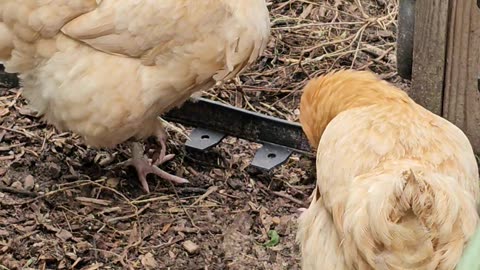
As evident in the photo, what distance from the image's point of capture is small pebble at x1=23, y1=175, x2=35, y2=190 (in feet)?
13.2

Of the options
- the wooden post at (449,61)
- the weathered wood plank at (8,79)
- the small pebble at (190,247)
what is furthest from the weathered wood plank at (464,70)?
the weathered wood plank at (8,79)

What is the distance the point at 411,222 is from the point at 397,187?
0.11m

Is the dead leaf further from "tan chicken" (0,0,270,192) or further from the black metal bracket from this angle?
the black metal bracket

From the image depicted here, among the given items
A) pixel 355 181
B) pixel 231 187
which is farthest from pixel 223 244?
pixel 355 181

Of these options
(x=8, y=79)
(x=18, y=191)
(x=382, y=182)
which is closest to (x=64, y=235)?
(x=18, y=191)

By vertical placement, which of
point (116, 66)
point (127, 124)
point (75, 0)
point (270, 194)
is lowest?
point (270, 194)

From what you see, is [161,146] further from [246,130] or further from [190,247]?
[190,247]

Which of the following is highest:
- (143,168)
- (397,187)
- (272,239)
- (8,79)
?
(397,187)

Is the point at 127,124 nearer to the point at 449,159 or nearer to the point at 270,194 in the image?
the point at 270,194

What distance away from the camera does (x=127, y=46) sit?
141 inches

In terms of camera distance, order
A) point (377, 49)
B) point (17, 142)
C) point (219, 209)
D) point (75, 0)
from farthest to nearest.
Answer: point (377, 49) < point (17, 142) < point (219, 209) < point (75, 0)

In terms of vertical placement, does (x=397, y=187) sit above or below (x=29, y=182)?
above

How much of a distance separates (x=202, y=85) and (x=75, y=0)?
24.8 inches

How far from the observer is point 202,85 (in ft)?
12.3
